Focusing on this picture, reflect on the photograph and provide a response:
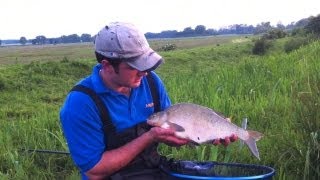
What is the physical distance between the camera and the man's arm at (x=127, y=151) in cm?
257

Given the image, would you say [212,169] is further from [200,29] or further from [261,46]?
[200,29]

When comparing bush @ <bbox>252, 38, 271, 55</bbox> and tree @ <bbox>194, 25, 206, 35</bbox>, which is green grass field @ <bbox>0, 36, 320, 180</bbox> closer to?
bush @ <bbox>252, 38, 271, 55</bbox>

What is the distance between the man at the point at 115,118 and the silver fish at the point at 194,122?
4 centimetres

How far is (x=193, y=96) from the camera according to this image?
19.6 ft

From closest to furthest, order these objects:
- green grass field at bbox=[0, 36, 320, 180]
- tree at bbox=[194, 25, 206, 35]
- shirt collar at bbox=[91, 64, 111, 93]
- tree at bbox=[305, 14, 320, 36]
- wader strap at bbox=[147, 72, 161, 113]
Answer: shirt collar at bbox=[91, 64, 111, 93] → wader strap at bbox=[147, 72, 161, 113] → green grass field at bbox=[0, 36, 320, 180] → tree at bbox=[305, 14, 320, 36] → tree at bbox=[194, 25, 206, 35]

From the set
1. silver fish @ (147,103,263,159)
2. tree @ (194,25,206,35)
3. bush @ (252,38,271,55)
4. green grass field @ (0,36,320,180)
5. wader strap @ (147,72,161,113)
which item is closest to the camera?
silver fish @ (147,103,263,159)

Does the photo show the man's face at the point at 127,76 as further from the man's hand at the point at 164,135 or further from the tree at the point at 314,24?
the tree at the point at 314,24

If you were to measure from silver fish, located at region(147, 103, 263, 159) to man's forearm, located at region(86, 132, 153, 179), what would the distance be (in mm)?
104

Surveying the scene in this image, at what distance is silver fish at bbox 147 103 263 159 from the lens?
8.36ft

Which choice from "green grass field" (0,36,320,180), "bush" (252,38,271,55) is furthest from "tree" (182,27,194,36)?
"green grass field" (0,36,320,180)

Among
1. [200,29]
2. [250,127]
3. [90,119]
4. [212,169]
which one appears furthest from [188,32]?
[90,119]

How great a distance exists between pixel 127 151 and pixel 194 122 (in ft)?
1.20

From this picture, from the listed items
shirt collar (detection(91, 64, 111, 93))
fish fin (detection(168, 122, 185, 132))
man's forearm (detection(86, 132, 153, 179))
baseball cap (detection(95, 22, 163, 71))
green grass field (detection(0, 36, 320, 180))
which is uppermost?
baseball cap (detection(95, 22, 163, 71))

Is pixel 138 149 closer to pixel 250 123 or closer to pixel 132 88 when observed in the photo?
pixel 132 88
